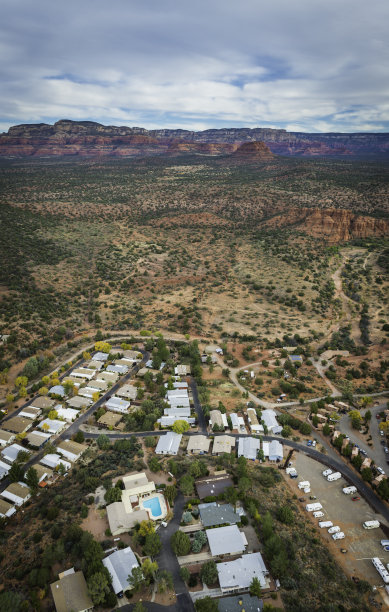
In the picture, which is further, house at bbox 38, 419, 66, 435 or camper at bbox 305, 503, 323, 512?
house at bbox 38, 419, 66, 435

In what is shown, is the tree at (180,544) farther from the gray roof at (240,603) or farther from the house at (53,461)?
the house at (53,461)

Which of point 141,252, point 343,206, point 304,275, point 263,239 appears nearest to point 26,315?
point 141,252

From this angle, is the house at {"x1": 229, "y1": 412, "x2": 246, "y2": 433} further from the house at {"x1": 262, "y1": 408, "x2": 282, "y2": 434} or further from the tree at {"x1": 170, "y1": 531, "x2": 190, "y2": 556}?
the tree at {"x1": 170, "y1": 531, "x2": 190, "y2": 556}

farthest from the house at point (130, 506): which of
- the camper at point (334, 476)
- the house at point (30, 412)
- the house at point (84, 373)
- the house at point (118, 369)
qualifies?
the house at point (84, 373)

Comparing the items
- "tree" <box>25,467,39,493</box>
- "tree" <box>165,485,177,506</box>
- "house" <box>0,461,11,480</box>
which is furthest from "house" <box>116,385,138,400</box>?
"tree" <box>165,485,177,506</box>

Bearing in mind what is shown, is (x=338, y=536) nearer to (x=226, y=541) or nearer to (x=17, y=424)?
(x=226, y=541)

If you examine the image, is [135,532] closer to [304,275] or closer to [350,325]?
[350,325]
